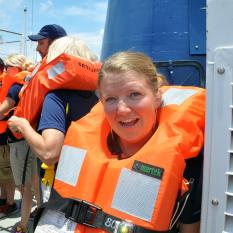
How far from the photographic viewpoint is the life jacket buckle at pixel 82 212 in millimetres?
1594

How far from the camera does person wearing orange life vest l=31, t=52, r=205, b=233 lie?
147 cm

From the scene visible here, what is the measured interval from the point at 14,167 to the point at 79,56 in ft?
5.80

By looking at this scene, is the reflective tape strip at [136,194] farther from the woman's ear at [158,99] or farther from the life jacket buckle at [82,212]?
the woman's ear at [158,99]

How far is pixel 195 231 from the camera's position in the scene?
153 cm

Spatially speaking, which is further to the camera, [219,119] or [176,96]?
[176,96]

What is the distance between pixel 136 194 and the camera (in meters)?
1.50

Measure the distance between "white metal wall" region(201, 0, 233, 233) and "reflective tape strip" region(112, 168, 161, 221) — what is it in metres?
0.21

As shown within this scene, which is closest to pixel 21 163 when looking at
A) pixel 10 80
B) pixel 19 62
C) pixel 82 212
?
pixel 10 80

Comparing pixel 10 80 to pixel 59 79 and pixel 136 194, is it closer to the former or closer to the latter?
pixel 59 79

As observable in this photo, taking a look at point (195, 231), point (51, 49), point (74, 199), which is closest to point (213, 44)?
point (195, 231)

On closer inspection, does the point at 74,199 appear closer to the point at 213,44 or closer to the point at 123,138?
the point at 123,138

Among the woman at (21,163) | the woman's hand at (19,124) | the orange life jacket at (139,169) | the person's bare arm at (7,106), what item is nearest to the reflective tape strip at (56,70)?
the woman's hand at (19,124)

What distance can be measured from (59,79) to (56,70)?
99mm

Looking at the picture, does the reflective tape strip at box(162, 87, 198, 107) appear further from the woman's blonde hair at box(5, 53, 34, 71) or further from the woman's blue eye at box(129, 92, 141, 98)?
the woman's blonde hair at box(5, 53, 34, 71)
